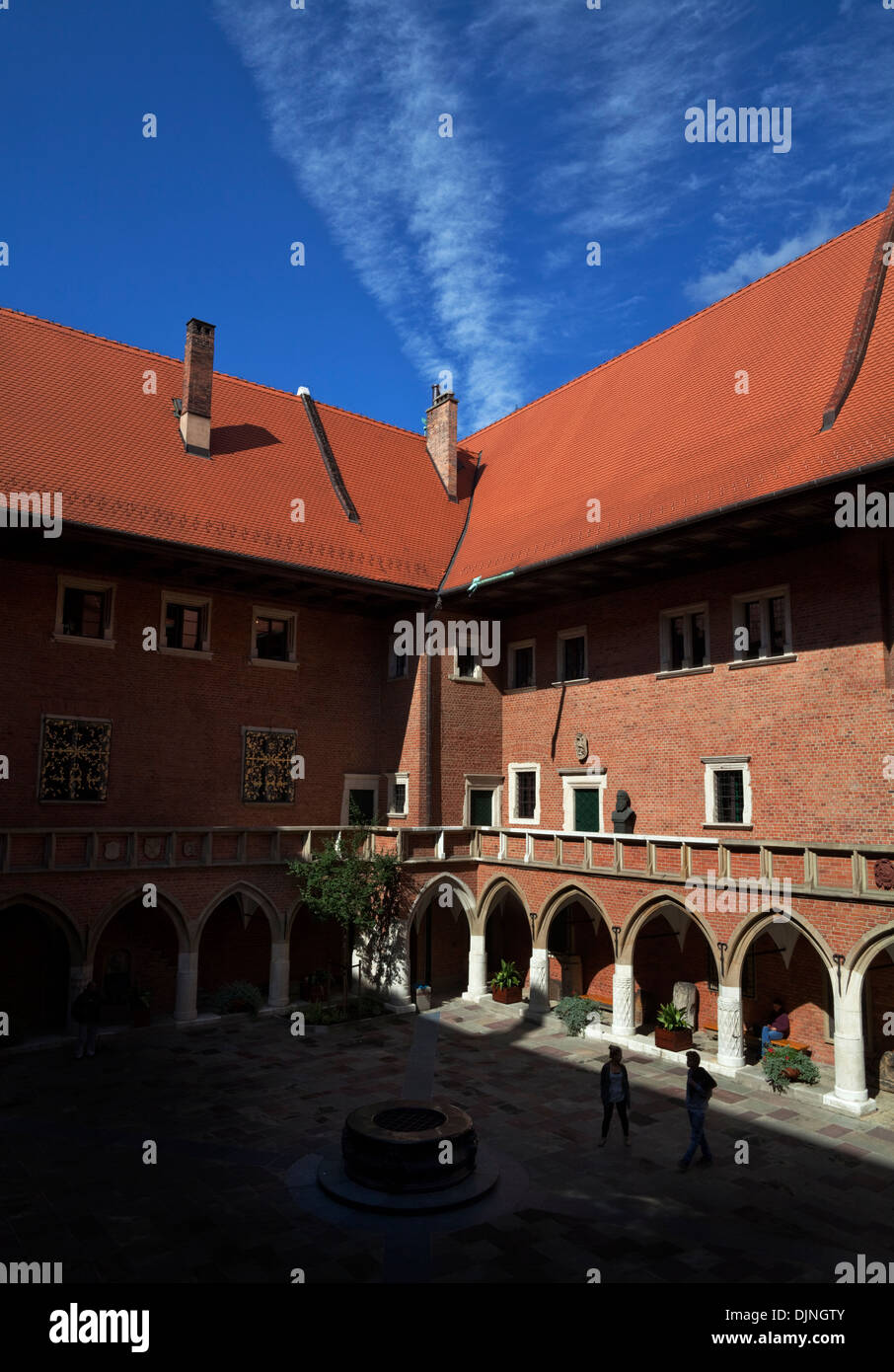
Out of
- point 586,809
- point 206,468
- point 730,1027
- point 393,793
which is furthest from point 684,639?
point 206,468

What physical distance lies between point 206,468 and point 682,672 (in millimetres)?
12093

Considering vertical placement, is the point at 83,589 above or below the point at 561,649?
above

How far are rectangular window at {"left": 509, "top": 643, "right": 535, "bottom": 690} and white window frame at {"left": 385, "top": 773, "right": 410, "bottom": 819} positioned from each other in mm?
3790

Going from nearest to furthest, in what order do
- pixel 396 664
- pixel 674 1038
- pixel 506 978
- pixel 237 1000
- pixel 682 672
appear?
pixel 674 1038 → pixel 682 672 → pixel 237 1000 → pixel 506 978 → pixel 396 664

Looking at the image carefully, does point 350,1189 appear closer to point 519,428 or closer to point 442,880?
point 442,880

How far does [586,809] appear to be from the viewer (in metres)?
21.2

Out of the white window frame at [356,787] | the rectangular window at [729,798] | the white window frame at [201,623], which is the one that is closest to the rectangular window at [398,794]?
the white window frame at [356,787]

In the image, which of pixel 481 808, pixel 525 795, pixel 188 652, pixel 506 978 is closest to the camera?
pixel 188 652

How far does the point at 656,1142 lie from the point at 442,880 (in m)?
9.50

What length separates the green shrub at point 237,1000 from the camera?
19.6 m

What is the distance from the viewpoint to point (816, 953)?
17.0 m

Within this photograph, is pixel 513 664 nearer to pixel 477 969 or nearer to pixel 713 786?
pixel 713 786

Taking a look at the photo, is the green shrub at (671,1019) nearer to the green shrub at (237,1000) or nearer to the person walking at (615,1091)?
the person walking at (615,1091)

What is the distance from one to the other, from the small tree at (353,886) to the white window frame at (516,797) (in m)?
3.76
